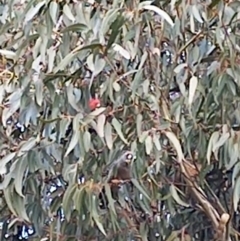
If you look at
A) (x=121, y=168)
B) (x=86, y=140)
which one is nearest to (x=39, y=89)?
(x=86, y=140)

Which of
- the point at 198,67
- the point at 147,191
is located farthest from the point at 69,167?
the point at 198,67

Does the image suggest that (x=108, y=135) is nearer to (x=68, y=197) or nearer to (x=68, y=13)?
(x=68, y=197)

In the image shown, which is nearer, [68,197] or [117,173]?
[68,197]

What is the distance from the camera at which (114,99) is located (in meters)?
1.29

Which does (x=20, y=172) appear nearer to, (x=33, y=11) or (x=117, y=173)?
(x=117, y=173)

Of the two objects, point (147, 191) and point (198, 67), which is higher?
point (198, 67)

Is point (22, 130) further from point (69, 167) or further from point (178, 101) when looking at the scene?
point (178, 101)

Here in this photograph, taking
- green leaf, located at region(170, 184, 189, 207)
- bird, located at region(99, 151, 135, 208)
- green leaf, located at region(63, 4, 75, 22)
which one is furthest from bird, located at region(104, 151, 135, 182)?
green leaf, located at region(63, 4, 75, 22)

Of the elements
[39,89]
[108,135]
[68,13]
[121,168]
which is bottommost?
[121,168]

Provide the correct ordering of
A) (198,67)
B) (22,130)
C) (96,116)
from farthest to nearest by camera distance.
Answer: (22,130), (198,67), (96,116)

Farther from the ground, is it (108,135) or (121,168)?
(108,135)

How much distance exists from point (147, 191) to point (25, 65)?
0.37 meters

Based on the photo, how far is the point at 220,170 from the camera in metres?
1.52

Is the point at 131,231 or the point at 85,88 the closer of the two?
the point at 85,88
